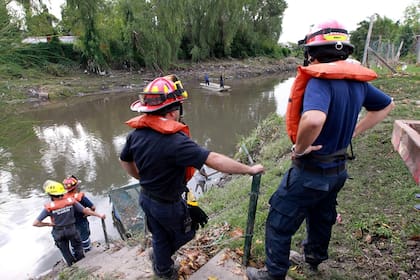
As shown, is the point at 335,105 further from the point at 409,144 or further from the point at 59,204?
the point at 59,204

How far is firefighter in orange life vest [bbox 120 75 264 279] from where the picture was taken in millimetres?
2051

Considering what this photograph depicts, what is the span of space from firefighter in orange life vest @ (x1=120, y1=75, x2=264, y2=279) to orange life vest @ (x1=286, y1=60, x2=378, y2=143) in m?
0.45

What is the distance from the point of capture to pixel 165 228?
2.41 metres

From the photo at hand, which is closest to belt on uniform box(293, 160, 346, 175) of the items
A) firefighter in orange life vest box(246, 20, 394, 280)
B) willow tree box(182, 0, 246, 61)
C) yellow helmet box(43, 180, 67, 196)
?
firefighter in orange life vest box(246, 20, 394, 280)

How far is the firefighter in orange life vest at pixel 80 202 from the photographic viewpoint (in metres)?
4.88

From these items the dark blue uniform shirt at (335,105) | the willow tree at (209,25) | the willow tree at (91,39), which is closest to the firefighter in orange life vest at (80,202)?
the dark blue uniform shirt at (335,105)

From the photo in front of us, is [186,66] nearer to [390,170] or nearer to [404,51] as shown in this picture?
[404,51]

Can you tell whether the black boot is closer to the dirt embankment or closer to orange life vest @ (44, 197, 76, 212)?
orange life vest @ (44, 197, 76, 212)

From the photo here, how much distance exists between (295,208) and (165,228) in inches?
40.3

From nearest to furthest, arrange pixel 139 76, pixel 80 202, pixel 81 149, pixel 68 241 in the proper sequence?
A: pixel 68 241, pixel 80 202, pixel 81 149, pixel 139 76

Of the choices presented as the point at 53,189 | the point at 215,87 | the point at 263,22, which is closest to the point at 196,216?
the point at 53,189

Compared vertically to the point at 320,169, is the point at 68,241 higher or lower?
lower

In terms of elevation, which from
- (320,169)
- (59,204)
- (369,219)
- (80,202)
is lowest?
(80,202)

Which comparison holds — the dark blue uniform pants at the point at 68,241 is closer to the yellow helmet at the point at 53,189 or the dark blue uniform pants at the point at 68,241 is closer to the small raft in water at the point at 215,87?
the yellow helmet at the point at 53,189
